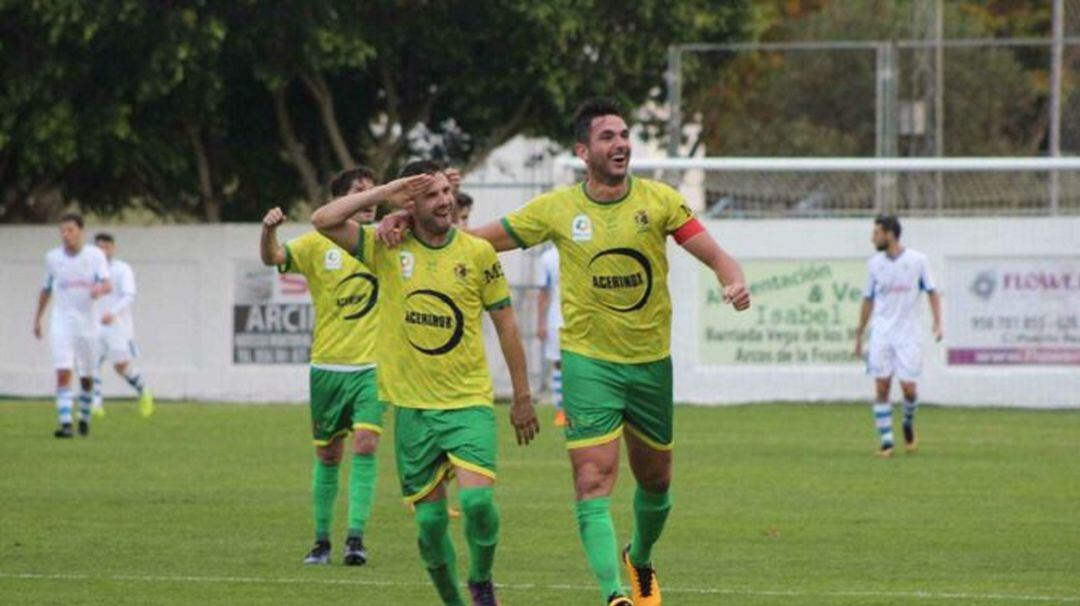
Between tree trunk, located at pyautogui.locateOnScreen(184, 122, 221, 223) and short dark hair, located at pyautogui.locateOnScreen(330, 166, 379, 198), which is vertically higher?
tree trunk, located at pyautogui.locateOnScreen(184, 122, 221, 223)

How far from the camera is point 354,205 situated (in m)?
11.0

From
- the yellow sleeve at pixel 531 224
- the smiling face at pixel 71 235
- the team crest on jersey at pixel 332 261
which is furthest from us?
the smiling face at pixel 71 235

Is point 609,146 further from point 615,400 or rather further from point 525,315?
point 525,315

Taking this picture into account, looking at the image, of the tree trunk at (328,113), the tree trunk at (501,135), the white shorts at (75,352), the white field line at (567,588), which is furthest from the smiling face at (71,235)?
the white field line at (567,588)

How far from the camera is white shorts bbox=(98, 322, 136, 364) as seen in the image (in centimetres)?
2794

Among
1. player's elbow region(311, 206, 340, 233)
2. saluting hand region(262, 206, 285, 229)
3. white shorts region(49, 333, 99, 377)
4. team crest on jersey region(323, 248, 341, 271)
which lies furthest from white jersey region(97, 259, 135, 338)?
player's elbow region(311, 206, 340, 233)

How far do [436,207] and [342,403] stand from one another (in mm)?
3215

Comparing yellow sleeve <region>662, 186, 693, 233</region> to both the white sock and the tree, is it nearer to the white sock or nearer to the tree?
the white sock

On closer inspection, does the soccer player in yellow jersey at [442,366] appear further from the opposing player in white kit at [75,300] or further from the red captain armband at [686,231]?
the opposing player in white kit at [75,300]

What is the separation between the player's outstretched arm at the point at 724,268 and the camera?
1066cm

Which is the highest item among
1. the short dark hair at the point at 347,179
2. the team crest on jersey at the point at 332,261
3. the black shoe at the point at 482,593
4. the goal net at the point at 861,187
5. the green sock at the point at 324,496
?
the goal net at the point at 861,187

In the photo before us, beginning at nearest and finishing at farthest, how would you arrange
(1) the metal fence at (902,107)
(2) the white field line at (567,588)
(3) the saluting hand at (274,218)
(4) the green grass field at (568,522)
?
1. (2) the white field line at (567,588)
2. (3) the saluting hand at (274,218)
3. (4) the green grass field at (568,522)
4. (1) the metal fence at (902,107)

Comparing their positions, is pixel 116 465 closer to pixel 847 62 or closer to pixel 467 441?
pixel 467 441

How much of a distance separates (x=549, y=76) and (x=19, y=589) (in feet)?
74.2
